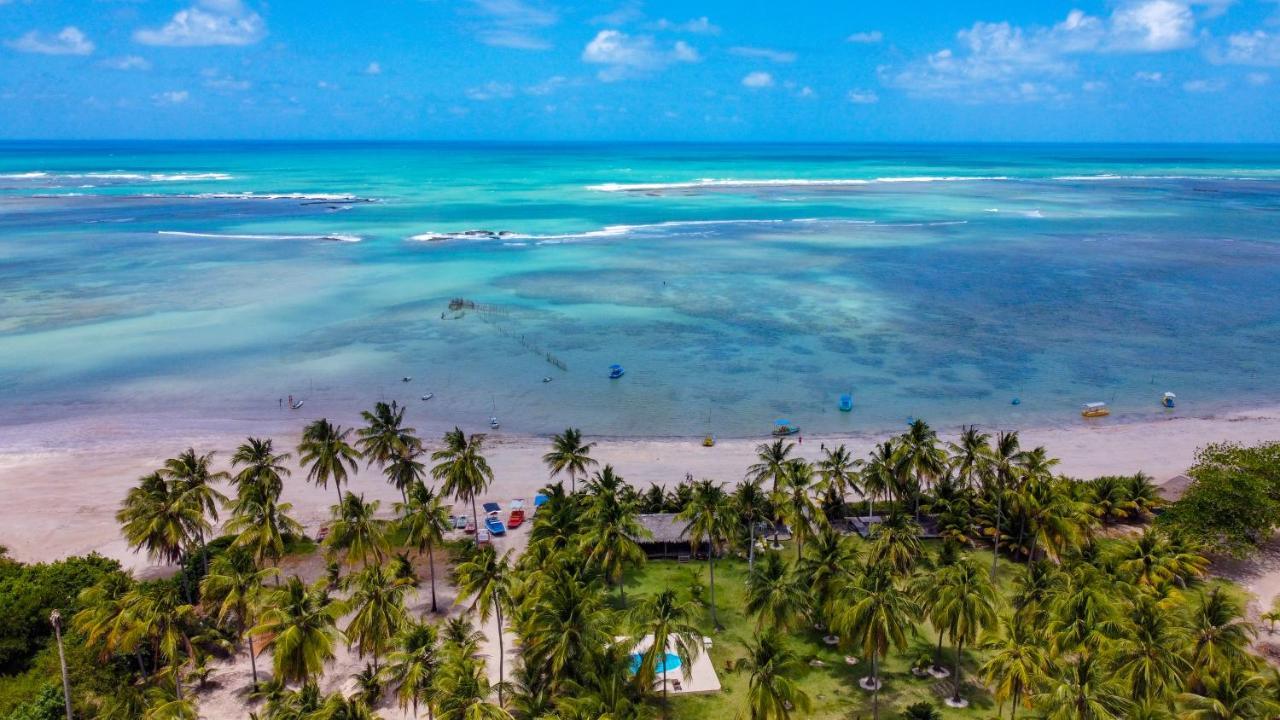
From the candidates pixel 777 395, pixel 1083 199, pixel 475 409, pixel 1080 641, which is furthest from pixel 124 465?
pixel 1083 199

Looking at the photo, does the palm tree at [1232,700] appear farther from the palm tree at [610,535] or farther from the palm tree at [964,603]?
the palm tree at [610,535]

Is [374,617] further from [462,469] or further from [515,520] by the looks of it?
[515,520]

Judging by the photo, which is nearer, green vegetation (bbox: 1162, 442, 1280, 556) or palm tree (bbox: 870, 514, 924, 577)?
palm tree (bbox: 870, 514, 924, 577)

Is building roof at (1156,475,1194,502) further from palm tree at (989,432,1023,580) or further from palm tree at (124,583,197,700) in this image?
palm tree at (124,583,197,700)

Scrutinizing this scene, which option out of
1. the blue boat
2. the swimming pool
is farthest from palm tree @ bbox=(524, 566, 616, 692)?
the blue boat

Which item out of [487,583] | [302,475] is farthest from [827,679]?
[302,475]
